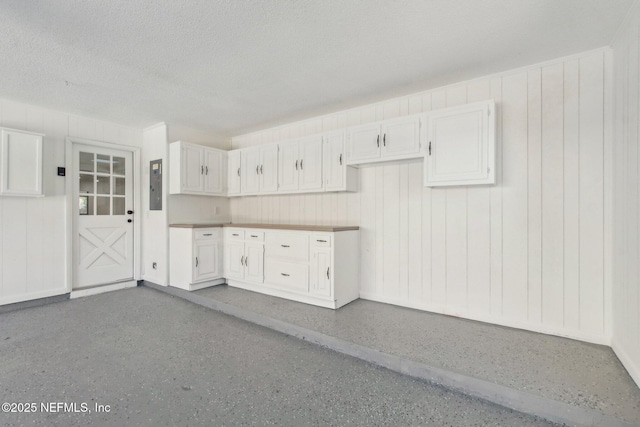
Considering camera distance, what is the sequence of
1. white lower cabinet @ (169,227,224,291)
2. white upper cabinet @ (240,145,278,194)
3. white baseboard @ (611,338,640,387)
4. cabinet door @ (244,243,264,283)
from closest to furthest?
white baseboard @ (611,338,640,387) → cabinet door @ (244,243,264,283) → white lower cabinet @ (169,227,224,291) → white upper cabinet @ (240,145,278,194)

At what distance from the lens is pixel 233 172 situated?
4.63m

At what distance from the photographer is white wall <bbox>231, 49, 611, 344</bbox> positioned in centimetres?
238

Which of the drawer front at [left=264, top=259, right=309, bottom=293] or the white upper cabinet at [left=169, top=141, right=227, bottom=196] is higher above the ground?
the white upper cabinet at [left=169, top=141, right=227, bottom=196]

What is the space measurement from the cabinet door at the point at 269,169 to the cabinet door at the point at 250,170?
3.5 inches

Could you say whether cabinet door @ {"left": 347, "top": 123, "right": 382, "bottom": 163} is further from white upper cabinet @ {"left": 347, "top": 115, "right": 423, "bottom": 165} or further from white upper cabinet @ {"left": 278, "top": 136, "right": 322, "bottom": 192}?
white upper cabinet @ {"left": 278, "top": 136, "right": 322, "bottom": 192}

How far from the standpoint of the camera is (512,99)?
269 centimetres

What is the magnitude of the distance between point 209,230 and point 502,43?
3.84 metres

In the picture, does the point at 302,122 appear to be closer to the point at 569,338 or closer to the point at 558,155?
the point at 558,155

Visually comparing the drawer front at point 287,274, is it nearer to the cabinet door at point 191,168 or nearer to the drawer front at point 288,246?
the drawer front at point 288,246

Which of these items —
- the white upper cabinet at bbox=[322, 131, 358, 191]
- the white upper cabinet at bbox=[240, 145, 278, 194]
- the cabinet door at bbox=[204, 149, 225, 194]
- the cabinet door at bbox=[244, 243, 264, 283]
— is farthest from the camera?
the cabinet door at bbox=[204, 149, 225, 194]

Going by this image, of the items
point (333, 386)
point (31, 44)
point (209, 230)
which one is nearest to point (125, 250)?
point (209, 230)

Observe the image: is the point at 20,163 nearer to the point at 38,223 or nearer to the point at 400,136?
the point at 38,223

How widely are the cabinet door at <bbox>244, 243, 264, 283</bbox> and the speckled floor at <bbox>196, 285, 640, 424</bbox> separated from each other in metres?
0.56

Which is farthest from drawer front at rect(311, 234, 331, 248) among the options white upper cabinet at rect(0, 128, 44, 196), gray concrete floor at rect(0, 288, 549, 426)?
white upper cabinet at rect(0, 128, 44, 196)
